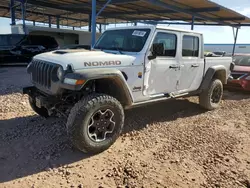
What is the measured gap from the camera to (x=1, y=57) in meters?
11.4

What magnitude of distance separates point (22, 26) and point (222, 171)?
15546mm

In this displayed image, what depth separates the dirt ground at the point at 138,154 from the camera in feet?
8.97

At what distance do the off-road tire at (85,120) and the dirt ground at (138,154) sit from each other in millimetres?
157

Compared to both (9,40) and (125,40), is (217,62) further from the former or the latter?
(9,40)

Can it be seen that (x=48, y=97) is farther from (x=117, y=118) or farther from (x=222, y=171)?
(x=222, y=171)

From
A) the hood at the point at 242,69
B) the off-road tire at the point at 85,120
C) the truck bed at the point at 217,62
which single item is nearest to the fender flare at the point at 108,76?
the off-road tire at the point at 85,120

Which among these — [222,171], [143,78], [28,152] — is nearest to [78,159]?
[28,152]

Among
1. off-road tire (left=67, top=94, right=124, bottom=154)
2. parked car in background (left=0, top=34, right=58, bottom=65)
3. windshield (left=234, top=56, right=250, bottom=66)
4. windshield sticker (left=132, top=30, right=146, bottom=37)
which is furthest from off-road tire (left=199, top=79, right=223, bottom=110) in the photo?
parked car in background (left=0, top=34, right=58, bottom=65)

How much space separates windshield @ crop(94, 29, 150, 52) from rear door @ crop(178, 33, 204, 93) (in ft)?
3.34

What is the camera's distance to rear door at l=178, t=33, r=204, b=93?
4.61 meters

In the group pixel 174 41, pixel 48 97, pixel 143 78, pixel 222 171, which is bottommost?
pixel 222 171

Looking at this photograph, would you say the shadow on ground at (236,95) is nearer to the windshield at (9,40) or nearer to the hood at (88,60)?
the hood at (88,60)

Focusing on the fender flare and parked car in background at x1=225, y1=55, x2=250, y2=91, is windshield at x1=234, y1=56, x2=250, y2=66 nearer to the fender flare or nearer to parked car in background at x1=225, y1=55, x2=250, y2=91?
parked car in background at x1=225, y1=55, x2=250, y2=91

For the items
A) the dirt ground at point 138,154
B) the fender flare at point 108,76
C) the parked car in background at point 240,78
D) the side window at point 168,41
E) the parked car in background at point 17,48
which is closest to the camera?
the dirt ground at point 138,154
